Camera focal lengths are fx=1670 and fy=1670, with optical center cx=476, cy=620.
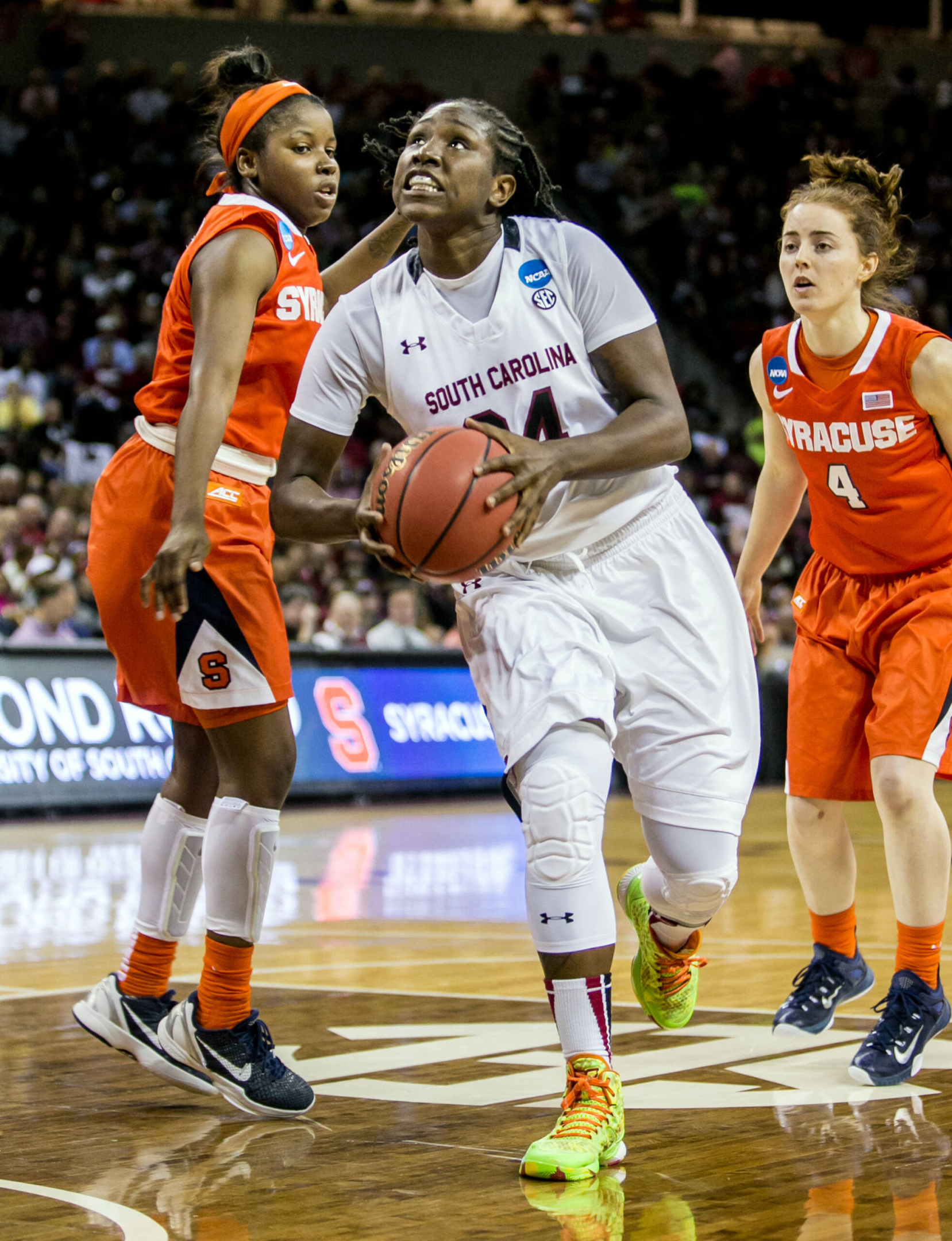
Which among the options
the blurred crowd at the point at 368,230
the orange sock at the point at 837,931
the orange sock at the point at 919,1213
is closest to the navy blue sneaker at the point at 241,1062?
the orange sock at the point at 919,1213

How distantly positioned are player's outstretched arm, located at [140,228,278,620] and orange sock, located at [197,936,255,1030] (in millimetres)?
739

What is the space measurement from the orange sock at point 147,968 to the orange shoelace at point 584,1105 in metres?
1.20

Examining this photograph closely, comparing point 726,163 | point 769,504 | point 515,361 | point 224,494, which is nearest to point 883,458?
point 769,504

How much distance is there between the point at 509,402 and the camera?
328 centimetres

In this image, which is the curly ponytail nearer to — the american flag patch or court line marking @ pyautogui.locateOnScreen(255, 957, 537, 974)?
the american flag patch

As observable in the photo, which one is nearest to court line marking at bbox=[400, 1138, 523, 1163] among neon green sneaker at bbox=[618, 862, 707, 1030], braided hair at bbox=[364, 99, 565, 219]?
neon green sneaker at bbox=[618, 862, 707, 1030]

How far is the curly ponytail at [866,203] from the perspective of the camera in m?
4.03

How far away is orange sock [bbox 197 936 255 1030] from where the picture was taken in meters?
3.50

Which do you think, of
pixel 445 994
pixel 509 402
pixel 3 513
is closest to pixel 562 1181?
pixel 509 402

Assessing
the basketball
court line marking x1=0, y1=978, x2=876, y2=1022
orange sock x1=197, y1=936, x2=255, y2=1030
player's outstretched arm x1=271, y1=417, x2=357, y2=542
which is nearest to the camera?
the basketball

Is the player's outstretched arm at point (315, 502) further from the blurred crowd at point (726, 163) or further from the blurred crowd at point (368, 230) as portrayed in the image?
the blurred crowd at point (726, 163)

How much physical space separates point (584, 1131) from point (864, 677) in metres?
1.59

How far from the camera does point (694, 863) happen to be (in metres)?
3.29

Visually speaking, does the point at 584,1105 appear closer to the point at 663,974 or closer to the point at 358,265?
the point at 663,974
